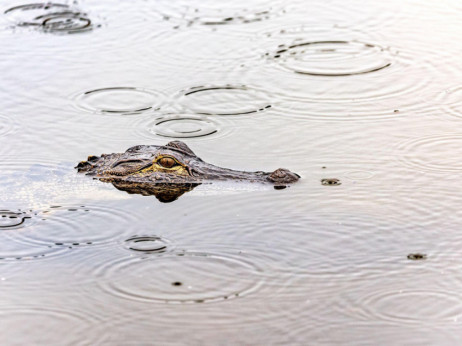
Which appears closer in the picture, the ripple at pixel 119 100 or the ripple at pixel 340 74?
the ripple at pixel 340 74

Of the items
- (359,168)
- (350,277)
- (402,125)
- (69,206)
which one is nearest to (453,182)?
(359,168)

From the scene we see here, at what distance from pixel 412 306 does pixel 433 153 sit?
10.0ft

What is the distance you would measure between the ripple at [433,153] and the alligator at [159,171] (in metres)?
1.24

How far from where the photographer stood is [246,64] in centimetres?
1100

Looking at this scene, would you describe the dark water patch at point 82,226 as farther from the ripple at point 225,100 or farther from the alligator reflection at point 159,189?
the ripple at point 225,100

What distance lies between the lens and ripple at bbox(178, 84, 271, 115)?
9.78 meters

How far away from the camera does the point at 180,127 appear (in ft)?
30.8

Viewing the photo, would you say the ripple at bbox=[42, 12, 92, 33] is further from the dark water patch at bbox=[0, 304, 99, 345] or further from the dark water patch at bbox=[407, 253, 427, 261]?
the dark water patch at bbox=[407, 253, 427, 261]

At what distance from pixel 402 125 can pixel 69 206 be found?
12.3 feet

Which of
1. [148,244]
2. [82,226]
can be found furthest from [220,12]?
[148,244]

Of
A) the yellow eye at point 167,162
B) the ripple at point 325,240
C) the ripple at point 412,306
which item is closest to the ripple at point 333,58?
the yellow eye at point 167,162

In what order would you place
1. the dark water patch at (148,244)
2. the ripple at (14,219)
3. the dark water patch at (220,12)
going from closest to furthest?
1. the dark water patch at (148,244)
2. the ripple at (14,219)
3. the dark water patch at (220,12)

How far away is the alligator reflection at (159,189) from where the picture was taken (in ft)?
26.2

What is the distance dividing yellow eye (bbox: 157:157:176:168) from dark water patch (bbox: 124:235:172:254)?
53.0 inches
